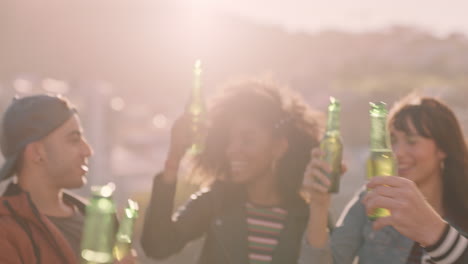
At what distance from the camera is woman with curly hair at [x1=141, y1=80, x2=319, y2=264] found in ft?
12.3

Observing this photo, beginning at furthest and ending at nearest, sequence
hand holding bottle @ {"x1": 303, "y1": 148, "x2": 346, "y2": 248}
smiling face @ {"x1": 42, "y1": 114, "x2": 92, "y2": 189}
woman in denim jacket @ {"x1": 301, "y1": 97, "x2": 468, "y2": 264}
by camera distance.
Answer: smiling face @ {"x1": 42, "y1": 114, "x2": 92, "y2": 189} < woman in denim jacket @ {"x1": 301, "y1": 97, "x2": 468, "y2": 264} < hand holding bottle @ {"x1": 303, "y1": 148, "x2": 346, "y2": 248}

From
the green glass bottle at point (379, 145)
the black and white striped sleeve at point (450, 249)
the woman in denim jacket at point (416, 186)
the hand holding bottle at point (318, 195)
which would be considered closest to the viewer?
the black and white striped sleeve at point (450, 249)

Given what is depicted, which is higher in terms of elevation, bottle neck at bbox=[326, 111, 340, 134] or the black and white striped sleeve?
bottle neck at bbox=[326, 111, 340, 134]

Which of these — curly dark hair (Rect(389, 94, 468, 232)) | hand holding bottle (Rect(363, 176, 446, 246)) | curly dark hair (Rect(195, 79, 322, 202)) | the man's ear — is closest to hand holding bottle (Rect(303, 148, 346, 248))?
hand holding bottle (Rect(363, 176, 446, 246))

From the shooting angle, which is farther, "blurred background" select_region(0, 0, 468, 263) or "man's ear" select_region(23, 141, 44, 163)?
"blurred background" select_region(0, 0, 468, 263)

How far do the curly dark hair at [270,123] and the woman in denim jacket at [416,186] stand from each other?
0.76 m

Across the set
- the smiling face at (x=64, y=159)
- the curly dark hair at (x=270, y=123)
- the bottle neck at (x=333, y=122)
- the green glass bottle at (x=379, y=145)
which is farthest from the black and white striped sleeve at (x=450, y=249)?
the smiling face at (x=64, y=159)

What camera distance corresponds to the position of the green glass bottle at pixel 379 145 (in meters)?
2.41

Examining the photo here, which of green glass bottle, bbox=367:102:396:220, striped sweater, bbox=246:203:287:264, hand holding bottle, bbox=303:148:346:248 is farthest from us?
striped sweater, bbox=246:203:287:264

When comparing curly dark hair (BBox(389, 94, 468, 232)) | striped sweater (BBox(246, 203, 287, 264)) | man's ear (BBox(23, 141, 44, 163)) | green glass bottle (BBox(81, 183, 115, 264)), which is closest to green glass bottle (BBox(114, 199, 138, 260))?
green glass bottle (BBox(81, 183, 115, 264))

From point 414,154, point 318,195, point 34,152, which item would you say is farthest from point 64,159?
point 414,154

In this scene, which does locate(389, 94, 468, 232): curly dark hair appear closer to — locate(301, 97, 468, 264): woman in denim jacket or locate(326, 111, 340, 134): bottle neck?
locate(301, 97, 468, 264): woman in denim jacket

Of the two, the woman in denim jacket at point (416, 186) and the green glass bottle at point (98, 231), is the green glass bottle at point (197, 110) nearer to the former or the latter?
the woman in denim jacket at point (416, 186)

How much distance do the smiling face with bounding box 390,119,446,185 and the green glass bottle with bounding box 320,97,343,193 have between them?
0.66 m
